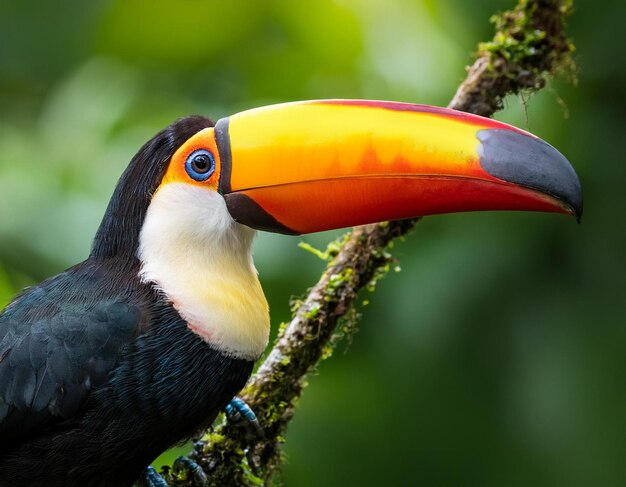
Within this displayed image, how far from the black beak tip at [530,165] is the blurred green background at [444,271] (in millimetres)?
1776

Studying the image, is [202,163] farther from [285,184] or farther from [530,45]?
[530,45]

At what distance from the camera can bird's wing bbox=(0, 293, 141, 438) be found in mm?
2219

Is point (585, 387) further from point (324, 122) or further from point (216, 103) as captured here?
point (324, 122)

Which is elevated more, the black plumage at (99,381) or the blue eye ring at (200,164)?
the blue eye ring at (200,164)

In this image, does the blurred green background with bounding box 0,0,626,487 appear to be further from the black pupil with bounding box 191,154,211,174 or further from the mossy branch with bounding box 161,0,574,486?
the black pupil with bounding box 191,154,211,174

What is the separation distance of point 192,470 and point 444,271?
6.85ft

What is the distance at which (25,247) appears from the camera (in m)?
3.89

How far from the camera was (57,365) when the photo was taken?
7.28 ft

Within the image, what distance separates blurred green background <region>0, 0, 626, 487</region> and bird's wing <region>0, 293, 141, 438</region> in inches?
65.6

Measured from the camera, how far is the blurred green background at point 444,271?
4172 mm

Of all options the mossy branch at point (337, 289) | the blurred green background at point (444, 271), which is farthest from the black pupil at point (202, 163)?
the blurred green background at point (444, 271)

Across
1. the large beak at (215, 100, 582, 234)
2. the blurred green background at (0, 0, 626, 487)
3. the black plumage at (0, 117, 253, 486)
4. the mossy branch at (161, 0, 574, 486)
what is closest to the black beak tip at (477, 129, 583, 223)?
the large beak at (215, 100, 582, 234)

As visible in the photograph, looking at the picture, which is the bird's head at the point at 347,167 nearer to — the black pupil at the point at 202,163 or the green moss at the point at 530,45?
the black pupil at the point at 202,163

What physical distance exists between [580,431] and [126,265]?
8.72 feet
